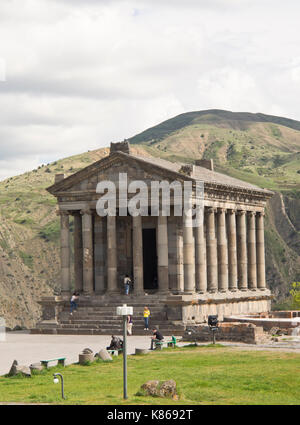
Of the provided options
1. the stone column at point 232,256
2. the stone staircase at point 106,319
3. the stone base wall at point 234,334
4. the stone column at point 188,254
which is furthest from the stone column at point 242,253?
the stone base wall at point 234,334

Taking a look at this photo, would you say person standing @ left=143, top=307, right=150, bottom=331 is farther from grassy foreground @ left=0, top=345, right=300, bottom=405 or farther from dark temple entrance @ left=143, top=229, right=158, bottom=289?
grassy foreground @ left=0, top=345, right=300, bottom=405

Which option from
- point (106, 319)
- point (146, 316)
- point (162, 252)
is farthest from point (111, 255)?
point (146, 316)

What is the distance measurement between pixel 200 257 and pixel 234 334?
44.7 ft

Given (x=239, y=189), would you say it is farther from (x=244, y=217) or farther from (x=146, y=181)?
(x=146, y=181)

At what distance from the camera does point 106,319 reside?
5109cm

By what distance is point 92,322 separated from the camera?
51.1m

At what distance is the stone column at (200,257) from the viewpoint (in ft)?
178

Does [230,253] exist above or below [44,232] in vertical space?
below

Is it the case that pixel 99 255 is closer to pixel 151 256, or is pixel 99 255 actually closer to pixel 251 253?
pixel 151 256

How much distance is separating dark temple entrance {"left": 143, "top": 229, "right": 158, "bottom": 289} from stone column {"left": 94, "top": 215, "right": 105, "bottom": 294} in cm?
304

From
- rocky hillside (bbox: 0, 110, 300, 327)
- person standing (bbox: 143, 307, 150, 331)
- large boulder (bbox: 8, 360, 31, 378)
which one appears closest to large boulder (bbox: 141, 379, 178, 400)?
large boulder (bbox: 8, 360, 31, 378)

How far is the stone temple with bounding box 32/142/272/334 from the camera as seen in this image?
169 ft

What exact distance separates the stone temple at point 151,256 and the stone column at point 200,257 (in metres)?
0.06
